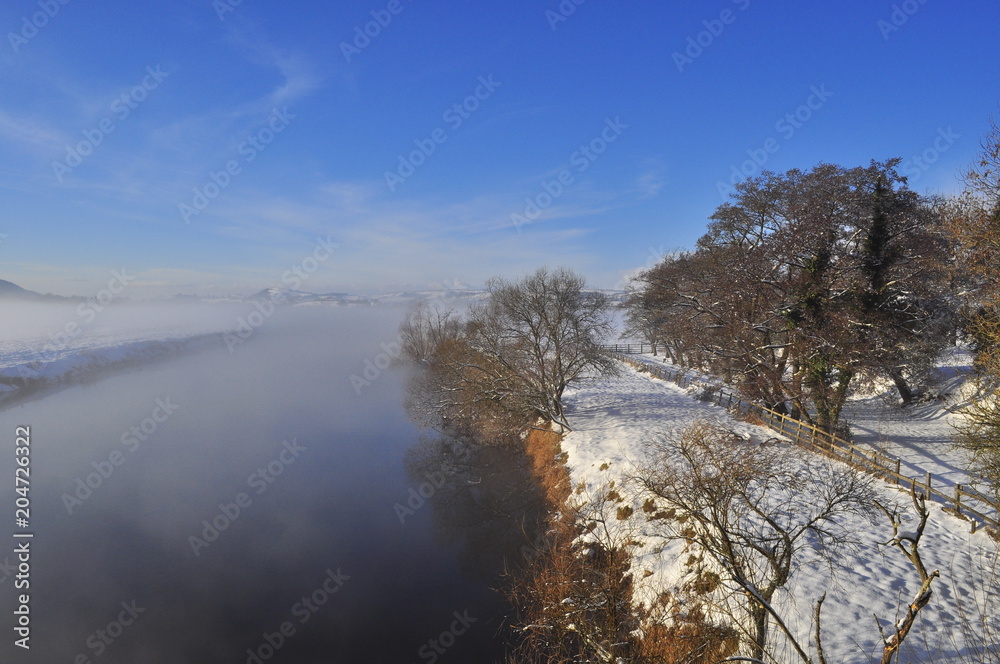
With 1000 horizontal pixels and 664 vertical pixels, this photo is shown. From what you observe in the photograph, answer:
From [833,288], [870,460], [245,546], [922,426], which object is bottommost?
[245,546]

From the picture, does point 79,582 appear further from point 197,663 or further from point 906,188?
point 906,188

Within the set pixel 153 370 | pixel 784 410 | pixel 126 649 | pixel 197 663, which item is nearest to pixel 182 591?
pixel 126 649

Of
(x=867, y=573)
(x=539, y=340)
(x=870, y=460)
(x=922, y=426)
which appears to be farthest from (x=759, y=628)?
(x=922, y=426)

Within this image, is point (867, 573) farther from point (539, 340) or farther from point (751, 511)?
point (539, 340)

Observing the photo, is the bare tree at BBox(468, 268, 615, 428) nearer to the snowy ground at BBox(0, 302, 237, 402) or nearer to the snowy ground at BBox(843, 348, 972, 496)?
the snowy ground at BBox(843, 348, 972, 496)

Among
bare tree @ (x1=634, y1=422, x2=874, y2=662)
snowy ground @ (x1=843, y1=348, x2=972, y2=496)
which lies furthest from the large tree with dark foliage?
bare tree @ (x1=634, y1=422, x2=874, y2=662)
